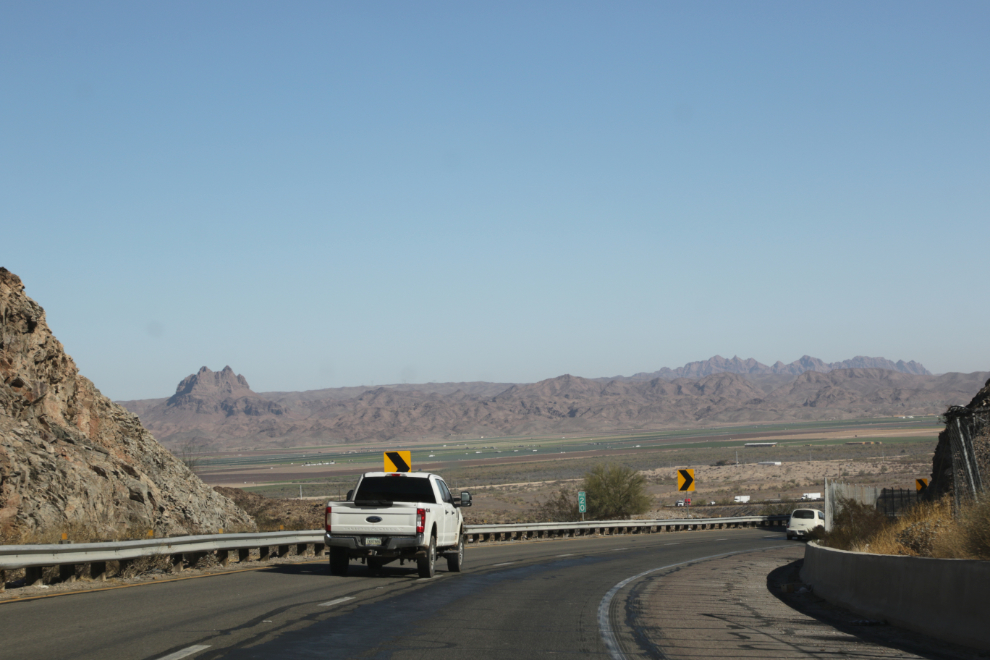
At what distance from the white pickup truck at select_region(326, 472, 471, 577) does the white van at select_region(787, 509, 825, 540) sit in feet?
91.4

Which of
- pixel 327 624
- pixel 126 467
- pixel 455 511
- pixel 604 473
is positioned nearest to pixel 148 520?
pixel 126 467

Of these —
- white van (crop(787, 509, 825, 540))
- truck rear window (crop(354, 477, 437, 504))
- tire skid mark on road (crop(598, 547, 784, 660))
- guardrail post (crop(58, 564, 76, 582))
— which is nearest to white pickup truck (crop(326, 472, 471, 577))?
truck rear window (crop(354, 477, 437, 504))

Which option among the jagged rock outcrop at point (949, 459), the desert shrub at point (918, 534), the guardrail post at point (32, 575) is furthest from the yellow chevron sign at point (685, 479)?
the guardrail post at point (32, 575)

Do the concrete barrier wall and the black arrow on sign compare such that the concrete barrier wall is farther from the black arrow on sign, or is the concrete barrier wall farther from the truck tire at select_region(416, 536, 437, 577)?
the black arrow on sign

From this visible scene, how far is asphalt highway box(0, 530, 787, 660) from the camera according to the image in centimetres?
948

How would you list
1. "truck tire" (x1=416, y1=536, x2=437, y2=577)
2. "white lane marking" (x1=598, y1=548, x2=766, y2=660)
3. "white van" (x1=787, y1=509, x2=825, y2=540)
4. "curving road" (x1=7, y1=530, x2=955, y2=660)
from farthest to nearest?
"white van" (x1=787, y1=509, x2=825, y2=540)
"truck tire" (x1=416, y1=536, x2=437, y2=577)
"white lane marking" (x1=598, y1=548, x2=766, y2=660)
"curving road" (x1=7, y1=530, x2=955, y2=660)

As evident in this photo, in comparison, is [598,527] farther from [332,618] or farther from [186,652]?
[186,652]

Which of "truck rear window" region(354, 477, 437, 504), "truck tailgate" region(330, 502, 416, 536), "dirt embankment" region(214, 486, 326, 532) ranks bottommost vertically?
"dirt embankment" region(214, 486, 326, 532)

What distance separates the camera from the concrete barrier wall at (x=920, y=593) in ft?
32.0

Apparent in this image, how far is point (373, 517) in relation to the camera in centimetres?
1720

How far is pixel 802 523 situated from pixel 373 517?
99.1 ft

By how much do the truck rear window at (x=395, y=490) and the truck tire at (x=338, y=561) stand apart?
3.89 ft

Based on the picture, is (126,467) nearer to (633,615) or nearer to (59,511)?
(59,511)

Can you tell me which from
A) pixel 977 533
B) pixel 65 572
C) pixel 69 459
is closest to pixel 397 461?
pixel 69 459
